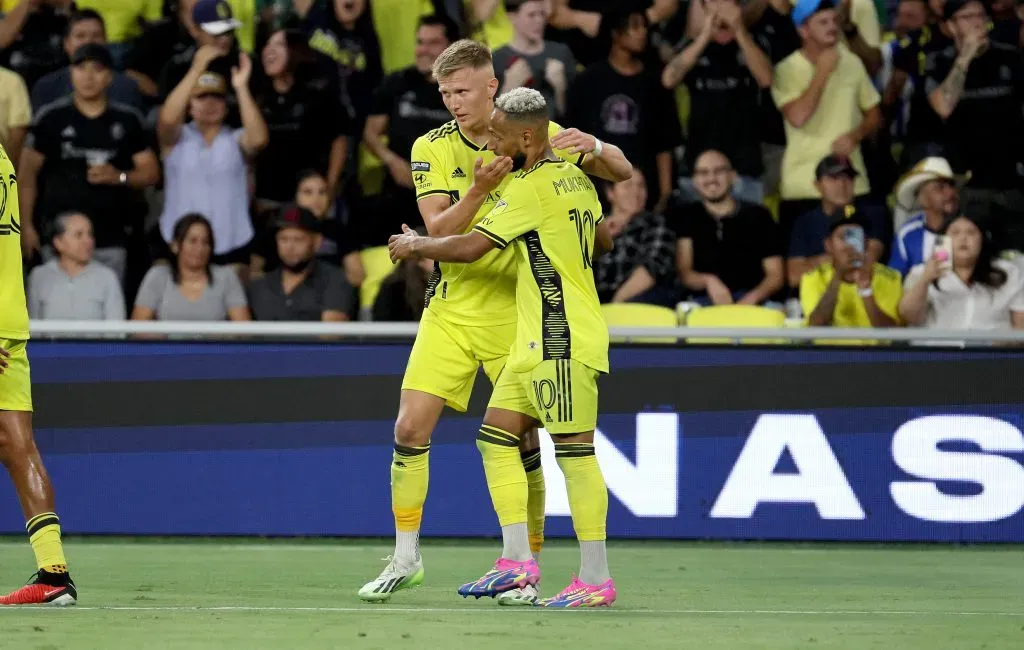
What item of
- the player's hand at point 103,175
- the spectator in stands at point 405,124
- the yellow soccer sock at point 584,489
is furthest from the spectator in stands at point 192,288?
the yellow soccer sock at point 584,489

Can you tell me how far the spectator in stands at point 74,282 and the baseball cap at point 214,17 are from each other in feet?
6.12

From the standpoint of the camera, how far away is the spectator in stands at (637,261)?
37.6 ft

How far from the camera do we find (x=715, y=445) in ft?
33.1

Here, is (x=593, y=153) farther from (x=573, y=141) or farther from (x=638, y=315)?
(x=638, y=315)

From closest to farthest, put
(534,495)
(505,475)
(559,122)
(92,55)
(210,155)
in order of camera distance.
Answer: (505,475)
(534,495)
(92,55)
(210,155)
(559,122)

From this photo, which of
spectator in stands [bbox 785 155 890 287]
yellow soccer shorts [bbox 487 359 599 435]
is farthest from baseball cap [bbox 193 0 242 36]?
yellow soccer shorts [bbox 487 359 599 435]

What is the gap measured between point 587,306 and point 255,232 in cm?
549

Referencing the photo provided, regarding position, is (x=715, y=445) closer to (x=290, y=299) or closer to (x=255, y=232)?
(x=290, y=299)

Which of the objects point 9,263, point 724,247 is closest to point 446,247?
point 9,263

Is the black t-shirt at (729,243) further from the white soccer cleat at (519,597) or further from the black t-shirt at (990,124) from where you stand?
the white soccer cleat at (519,597)

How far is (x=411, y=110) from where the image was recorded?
12.1 meters

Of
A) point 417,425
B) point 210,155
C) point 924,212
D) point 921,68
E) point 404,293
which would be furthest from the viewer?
point 921,68

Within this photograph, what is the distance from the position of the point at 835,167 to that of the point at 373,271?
11.3 ft

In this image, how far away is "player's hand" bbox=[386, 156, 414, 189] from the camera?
1209 centimetres
